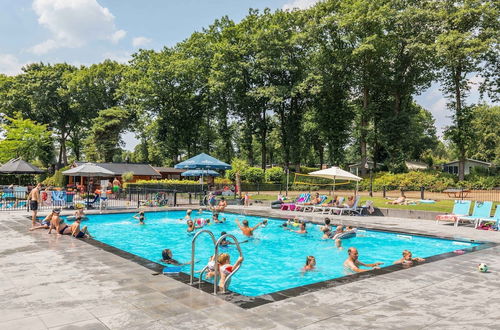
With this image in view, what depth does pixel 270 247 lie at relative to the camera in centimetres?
1338

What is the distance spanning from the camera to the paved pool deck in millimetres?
4418

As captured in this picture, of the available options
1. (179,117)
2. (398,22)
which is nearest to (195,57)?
(179,117)

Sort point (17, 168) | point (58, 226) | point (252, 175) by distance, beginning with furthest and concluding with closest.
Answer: point (252, 175)
point (17, 168)
point (58, 226)

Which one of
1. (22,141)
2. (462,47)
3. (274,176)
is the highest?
(462,47)

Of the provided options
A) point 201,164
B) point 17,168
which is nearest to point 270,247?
point 201,164

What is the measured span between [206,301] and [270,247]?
840 centimetres

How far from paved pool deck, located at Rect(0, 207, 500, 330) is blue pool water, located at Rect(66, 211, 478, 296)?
2767mm

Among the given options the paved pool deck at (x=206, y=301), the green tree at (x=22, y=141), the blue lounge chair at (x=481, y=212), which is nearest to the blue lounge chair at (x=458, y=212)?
the blue lounge chair at (x=481, y=212)

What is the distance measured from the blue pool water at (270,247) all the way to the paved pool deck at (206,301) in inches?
109

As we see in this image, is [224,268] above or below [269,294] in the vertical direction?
above

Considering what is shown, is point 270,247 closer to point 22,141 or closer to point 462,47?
point 462,47

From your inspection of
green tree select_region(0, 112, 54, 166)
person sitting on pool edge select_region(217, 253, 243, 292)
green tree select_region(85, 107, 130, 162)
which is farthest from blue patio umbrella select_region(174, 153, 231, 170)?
green tree select_region(85, 107, 130, 162)

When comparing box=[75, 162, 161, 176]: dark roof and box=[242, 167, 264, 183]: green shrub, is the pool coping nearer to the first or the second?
box=[242, 167, 264, 183]: green shrub

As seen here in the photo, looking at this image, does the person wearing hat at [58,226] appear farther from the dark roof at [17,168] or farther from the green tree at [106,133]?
the green tree at [106,133]
